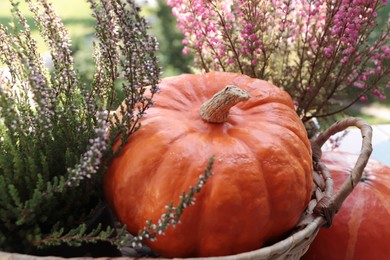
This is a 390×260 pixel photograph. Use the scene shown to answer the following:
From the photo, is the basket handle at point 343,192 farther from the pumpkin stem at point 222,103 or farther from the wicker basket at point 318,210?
the pumpkin stem at point 222,103

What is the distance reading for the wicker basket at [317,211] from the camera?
97 centimetres

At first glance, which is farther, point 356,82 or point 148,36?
point 356,82

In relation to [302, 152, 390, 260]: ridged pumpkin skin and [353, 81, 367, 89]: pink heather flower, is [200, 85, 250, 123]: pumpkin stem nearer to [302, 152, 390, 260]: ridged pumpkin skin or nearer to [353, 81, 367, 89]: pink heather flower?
[302, 152, 390, 260]: ridged pumpkin skin

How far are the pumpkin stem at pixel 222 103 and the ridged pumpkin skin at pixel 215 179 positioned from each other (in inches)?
0.8

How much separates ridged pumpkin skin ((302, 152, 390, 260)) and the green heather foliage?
0.57m

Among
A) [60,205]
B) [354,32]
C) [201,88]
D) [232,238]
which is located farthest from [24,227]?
[354,32]

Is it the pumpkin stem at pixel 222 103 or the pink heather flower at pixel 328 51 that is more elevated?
the pumpkin stem at pixel 222 103

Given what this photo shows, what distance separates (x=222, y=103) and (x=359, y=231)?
0.51 meters

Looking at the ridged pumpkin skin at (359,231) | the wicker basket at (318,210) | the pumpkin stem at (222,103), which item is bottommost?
the ridged pumpkin skin at (359,231)

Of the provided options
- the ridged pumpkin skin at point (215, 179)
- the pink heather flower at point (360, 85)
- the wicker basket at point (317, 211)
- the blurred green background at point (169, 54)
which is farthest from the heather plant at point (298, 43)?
the blurred green background at point (169, 54)

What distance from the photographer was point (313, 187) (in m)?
1.23

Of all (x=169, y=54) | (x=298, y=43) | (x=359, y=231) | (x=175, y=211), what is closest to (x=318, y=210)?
(x=359, y=231)

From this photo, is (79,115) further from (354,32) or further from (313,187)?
(354,32)

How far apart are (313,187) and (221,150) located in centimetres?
30
